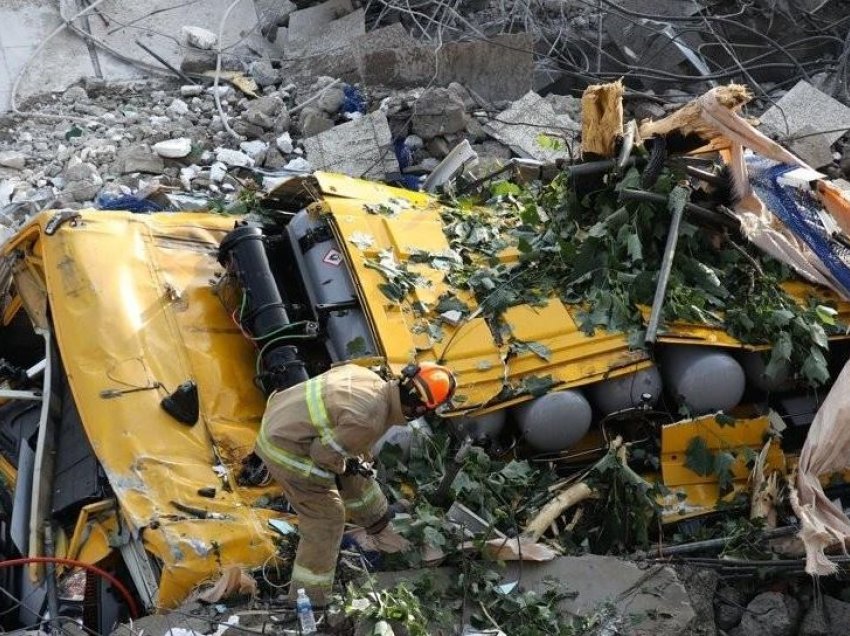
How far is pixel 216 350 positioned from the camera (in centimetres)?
620

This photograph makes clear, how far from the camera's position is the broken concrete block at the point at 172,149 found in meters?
9.23

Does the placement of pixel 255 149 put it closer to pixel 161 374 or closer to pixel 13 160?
pixel 13 160

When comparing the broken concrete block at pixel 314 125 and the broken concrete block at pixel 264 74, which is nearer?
the broken concrete block at pixel 314 125

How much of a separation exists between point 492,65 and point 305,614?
20.0 ft

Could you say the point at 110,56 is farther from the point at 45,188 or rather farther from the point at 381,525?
the point at 381,525

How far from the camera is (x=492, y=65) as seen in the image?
988 cm

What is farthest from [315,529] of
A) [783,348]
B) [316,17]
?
[316,17]

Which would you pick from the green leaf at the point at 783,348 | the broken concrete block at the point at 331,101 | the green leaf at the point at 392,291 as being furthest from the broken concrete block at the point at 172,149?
the green leaf at the point at 783,348

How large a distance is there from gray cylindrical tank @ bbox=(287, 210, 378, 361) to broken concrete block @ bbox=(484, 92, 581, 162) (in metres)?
2.92

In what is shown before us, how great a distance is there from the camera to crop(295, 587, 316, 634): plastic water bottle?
4883 millimetres

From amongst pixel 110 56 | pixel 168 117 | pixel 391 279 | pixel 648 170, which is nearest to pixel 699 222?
pixel 648 170

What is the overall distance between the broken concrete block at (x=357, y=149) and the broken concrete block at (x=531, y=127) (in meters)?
0.86

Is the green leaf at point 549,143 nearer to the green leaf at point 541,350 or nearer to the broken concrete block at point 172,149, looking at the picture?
the broken concrete block at point 172,149

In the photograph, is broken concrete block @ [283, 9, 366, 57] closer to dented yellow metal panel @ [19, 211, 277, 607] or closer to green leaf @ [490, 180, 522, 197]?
green leaf @ [490, 180, 522, 197]
